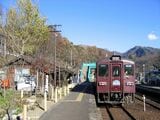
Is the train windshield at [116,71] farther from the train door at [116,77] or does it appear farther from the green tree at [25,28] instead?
the green tree at [25,28]

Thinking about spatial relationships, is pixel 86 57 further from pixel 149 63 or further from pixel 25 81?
pixel 25 81

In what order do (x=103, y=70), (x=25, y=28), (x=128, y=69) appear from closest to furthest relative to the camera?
(x=128, y=69) → (x=103, y=70) → (x=25, y=28)

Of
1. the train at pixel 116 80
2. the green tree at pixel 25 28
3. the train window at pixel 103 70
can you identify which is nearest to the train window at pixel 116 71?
the train at pixel 116 80

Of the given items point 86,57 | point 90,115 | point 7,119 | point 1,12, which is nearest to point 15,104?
point 90,115

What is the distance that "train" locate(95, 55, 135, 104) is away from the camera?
93.7ft

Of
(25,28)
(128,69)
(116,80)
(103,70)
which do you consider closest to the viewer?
(116,80)

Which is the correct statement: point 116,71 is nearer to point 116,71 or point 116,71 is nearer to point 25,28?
point 116,71

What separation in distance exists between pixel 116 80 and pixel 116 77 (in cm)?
22

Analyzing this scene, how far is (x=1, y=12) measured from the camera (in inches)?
1813

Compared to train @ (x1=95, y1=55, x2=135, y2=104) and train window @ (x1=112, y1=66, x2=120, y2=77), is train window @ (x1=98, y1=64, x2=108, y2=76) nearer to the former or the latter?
train @ (x1=95, y1=55, x2=135, y2=104)

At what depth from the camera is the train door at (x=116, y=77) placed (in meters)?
28.6

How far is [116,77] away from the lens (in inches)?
1134

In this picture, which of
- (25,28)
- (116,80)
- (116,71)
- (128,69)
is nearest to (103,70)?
(116,71)

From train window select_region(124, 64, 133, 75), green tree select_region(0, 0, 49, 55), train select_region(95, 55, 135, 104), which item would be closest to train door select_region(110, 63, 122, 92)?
train select_region(95, 55, 135, 104)
